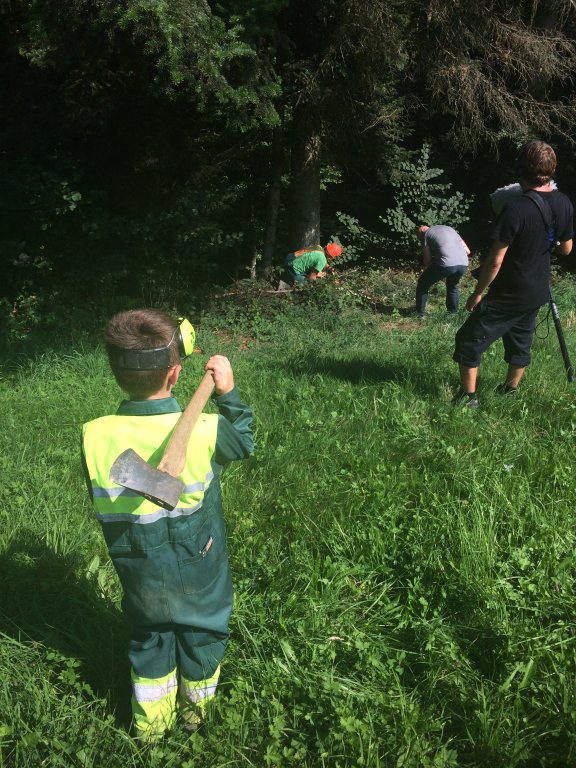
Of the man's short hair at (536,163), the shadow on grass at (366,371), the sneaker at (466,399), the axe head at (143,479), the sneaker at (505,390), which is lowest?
the shadow on grass at (366,371)

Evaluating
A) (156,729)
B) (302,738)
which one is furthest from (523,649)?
(156,729)

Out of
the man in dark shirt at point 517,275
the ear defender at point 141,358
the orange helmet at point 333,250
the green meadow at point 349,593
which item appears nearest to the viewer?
the ear defender at point 141,358

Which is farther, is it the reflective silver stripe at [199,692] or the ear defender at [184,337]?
the reflective silver stripe at [199,692]

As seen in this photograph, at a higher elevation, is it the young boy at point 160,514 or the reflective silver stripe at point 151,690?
the young boy at point 160,514

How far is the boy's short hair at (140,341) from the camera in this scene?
6.25 feet

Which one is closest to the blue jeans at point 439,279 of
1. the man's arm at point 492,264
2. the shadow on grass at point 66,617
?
the man's arm at point 492,264

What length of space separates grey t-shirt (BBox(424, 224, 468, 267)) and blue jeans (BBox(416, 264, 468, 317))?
0.23ft

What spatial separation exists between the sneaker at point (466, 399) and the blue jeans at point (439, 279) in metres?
4.55

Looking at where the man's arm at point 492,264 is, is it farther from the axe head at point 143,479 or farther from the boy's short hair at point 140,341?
the axe head at point 143,479

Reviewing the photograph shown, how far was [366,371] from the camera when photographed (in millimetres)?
5551

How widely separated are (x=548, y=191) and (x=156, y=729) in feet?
12.8

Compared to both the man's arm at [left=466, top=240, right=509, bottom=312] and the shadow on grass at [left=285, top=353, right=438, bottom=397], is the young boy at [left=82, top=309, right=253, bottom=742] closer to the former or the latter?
the man's arm at [left=466, top=240, right=509, bottom=312]

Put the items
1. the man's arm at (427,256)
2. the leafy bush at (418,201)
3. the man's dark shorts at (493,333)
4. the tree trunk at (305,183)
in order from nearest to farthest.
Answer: the man's dark shorts at (493,333) → the man's arm at (427,256) → the tree trunk at (305,183) → the leafy bush at (418,201)

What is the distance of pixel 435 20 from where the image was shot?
8.21 m
